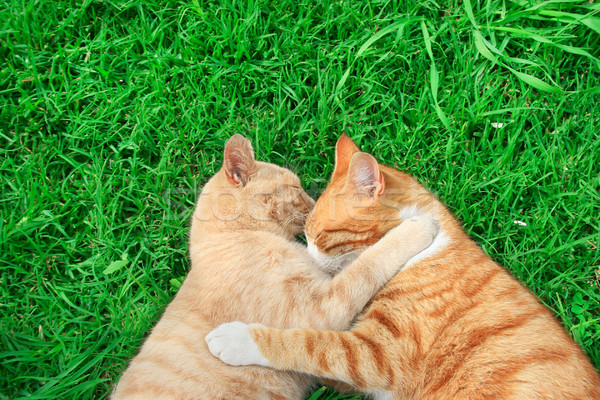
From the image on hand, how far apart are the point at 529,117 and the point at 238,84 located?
6.75 ft

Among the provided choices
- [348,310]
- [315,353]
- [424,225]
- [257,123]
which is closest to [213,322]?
[315,353]

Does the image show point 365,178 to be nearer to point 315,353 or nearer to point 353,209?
point 353,209

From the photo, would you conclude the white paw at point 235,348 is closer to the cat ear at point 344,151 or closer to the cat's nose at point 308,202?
the cat's nose at point 308,202

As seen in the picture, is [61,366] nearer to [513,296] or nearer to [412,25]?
Answer: [513,296]

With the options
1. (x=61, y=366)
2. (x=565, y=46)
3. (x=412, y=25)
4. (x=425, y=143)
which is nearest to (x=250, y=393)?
(x=61, y=366)

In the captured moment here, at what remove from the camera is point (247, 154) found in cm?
309

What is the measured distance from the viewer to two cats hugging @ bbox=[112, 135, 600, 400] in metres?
2.49

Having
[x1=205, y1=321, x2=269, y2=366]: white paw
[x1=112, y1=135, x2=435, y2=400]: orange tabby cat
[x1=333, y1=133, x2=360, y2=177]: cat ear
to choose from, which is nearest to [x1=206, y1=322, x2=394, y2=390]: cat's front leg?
[x1=205, y1=321, x2=269, y2=366]: white paw

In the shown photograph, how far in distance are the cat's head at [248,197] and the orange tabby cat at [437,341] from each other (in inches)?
20.0

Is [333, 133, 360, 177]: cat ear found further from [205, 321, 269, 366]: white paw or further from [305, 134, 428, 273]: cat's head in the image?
[205, 321, 269, 366]: white paw

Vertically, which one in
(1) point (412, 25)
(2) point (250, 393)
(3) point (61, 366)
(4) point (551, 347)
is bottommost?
(3) point (61, 366)

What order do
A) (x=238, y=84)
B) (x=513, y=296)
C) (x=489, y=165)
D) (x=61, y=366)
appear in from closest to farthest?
(x=513, y=296) < (x=61, y=366) < (x=489, y=165) < (x=238, y=84)

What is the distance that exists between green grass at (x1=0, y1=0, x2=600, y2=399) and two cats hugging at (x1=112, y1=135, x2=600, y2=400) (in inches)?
17.3

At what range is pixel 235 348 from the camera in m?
2.56
